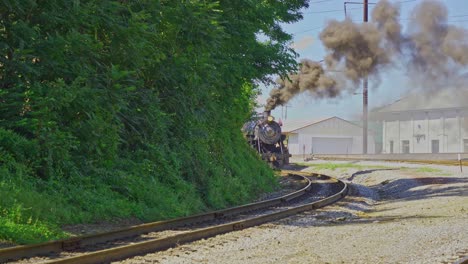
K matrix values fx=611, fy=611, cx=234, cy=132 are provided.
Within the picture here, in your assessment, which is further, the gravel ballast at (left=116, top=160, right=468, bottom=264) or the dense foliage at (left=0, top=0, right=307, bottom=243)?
the dense foliage at (left=0, top=0, right=307, bottom=243)

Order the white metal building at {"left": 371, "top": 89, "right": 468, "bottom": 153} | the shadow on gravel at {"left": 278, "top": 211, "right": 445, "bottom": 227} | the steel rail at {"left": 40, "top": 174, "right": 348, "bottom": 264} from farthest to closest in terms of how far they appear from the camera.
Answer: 1. the white metal building at {"left": 371, "top": 89, "right": 468, "bottom": 153}
2. the shadow on gravel at {"left": 278, "top": 211, "right": 445, "bottom": 227}
3. the steel rail at {"left": 40, "top": 174, "right": 348, "bottom": 264}

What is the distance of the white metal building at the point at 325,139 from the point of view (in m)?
84.0

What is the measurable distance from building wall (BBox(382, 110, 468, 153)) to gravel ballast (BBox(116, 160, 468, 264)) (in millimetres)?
52866

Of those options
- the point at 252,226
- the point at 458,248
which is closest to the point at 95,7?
the point at 252,226

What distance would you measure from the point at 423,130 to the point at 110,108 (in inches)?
2511

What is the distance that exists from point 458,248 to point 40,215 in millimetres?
7129

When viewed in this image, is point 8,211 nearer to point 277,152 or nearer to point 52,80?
point 52,80

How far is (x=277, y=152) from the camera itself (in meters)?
40.2

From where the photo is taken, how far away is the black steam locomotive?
3891 centimetres

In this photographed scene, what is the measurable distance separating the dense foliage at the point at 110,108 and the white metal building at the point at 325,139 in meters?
65.2

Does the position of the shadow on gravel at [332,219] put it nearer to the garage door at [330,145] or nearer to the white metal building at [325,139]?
the white metal building at [325,139]

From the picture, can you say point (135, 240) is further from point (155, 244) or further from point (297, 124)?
point (297, 124)

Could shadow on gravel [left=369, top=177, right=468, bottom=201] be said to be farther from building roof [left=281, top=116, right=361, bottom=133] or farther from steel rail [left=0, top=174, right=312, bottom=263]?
A: building roof [left=281, top=116, right=361, bottom=133]

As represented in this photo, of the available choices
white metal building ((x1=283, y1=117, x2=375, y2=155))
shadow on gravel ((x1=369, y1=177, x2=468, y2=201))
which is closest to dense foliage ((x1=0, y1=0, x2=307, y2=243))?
shadow on gravel ((x1=369, y1=177, x2=468, y2=201))
